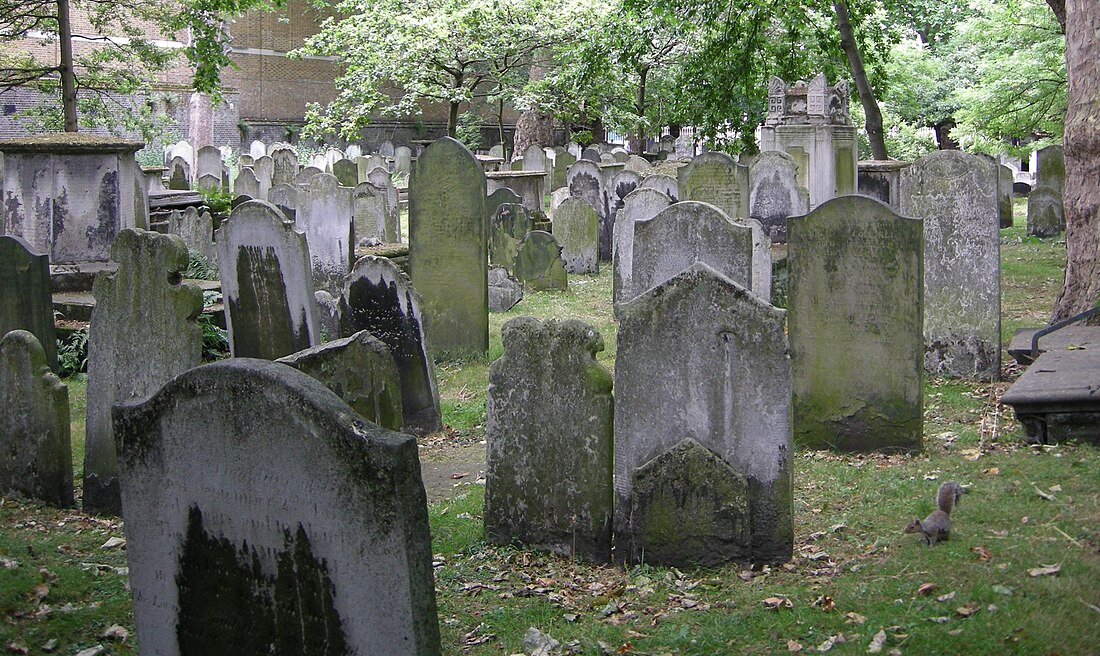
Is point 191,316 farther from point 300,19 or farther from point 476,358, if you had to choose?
point 300,19

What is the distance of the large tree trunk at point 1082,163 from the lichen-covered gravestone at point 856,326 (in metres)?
3.14

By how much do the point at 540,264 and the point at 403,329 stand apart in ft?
19.8

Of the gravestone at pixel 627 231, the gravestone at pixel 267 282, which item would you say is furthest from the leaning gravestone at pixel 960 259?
the gravestone at pixel 267 282

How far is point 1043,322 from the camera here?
10.9 meters

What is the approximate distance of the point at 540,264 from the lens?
47.1 ft

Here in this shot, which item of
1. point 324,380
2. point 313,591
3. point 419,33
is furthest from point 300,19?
point 313,591

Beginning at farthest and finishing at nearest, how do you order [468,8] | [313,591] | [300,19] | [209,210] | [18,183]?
[300,19] → [468,8] → [209,210] → [18,183] → [313,591]

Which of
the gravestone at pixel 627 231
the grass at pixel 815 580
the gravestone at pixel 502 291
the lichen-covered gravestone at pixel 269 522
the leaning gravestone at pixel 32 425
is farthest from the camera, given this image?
the gravestone at pixel 502 291

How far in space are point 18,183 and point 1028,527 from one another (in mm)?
9767

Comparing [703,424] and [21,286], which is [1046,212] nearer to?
[703,424]

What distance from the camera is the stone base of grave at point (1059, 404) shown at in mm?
6672

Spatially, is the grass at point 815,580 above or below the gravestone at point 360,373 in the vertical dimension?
below

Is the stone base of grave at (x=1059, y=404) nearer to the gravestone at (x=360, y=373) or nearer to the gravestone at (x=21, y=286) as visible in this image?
the gravestone at (x=360, y=373)

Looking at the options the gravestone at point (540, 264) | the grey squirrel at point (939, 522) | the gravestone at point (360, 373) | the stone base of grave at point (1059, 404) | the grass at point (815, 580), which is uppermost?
the gravestone at point (540, 264)
